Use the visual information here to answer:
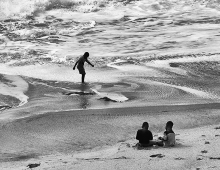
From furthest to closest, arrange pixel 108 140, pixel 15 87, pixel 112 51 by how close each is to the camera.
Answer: pixel 112 51
pixel 15 87
pixel 108 140

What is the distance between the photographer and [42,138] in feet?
37.5

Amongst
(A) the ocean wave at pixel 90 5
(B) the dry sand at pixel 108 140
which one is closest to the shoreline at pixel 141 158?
(B) the dry sand at pixel 108 140

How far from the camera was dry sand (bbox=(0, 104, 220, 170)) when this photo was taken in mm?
8922

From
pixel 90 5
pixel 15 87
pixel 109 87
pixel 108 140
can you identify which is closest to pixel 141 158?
pixel 108 140

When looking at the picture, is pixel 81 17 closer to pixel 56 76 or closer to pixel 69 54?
pixel 69 54

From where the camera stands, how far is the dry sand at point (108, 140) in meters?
8.92

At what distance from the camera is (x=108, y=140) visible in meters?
11.4

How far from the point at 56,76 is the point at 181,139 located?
30.6 ft

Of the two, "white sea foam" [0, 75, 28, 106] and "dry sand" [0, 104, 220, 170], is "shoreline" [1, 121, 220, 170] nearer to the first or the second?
"dry sand" [0, 104, 220, 170]

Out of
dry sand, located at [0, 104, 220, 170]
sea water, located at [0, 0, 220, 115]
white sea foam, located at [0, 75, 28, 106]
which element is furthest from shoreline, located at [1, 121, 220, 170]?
white sea foam, located at [0, 75, 28, 106]

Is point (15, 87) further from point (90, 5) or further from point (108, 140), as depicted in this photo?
point (90, 5)

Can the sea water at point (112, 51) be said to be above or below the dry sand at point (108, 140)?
above

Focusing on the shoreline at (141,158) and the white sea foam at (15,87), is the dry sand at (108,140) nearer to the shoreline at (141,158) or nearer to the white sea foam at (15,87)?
the shoreline at (141,158)

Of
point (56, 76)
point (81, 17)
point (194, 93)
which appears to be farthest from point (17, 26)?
point (194, 93)
